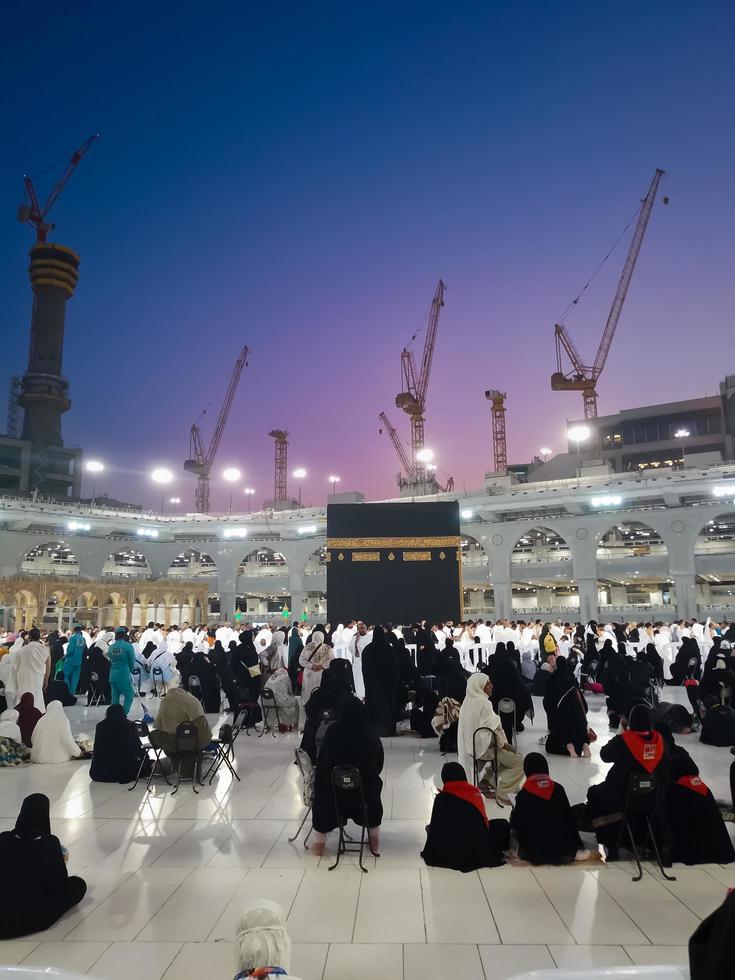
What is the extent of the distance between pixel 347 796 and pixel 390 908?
907 mm

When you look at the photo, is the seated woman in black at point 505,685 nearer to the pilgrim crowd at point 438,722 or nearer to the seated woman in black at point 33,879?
the pilgrim crowd at point 438,722

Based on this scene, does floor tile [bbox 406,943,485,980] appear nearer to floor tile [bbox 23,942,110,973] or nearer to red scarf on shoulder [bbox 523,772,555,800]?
red scarf on shoulder [bbox 523,772,555,800]

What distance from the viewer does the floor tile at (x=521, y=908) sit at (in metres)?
3.35

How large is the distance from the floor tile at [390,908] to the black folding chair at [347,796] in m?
0.23

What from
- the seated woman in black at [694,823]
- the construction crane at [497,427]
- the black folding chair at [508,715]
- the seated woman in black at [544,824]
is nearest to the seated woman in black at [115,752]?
the black folding chair at [508,715]

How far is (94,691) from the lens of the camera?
1249 cm

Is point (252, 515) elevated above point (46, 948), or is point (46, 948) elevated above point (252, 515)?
point (252, 515)

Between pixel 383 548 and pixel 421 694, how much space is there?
11984 mm

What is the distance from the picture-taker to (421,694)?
960 centimetres

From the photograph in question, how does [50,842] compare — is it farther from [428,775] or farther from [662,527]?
[662,527]

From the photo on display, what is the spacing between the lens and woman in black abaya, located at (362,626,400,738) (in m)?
8.84

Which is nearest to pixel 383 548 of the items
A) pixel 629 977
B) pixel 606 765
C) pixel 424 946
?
pixel 606 765

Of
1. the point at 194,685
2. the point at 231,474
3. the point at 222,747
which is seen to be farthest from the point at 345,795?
the point at 231,474

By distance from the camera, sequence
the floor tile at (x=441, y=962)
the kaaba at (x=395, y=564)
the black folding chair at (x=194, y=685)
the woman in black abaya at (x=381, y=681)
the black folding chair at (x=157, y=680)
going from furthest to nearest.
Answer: the kaaba at (x=395, y=564), the black folding chair at (x=157, y=680), the black folding chair at (x=194, y=685), the woman in black abaya at (x=381, y=681), the floor tile at (x=441, y=962)
